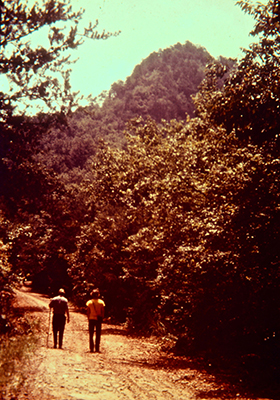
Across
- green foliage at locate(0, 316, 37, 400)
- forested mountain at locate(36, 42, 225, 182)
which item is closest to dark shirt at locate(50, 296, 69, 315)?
green foliage at locate(0, 316, 37, 400)

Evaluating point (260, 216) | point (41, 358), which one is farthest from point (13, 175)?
point (260, 216)

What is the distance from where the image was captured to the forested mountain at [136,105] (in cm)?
7875

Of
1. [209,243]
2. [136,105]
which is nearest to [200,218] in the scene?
[209,243]

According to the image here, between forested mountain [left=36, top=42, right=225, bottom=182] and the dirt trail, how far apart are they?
51426 mm

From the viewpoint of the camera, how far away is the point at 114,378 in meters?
10.5

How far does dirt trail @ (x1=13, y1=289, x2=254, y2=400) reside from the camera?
8427 millimetres

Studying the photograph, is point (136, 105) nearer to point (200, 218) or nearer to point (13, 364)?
point (200, 218)

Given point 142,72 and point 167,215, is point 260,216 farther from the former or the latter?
point 142,72

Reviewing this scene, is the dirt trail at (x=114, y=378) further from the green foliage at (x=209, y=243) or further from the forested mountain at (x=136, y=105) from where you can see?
the forested mountain at (x=136, y=105)

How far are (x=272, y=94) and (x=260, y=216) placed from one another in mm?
3325

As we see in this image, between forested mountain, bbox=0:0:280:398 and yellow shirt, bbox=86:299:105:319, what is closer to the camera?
forested mountain, bbox=0:0:280:398

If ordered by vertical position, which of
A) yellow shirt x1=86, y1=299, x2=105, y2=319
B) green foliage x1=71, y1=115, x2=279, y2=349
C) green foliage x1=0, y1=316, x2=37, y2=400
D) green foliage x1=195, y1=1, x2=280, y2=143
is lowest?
green foliage x1=0, y1=316, x2=37, y2=400

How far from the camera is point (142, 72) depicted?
132m

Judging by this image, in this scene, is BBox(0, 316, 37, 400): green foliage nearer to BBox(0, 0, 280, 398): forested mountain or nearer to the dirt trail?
the dirt trail
